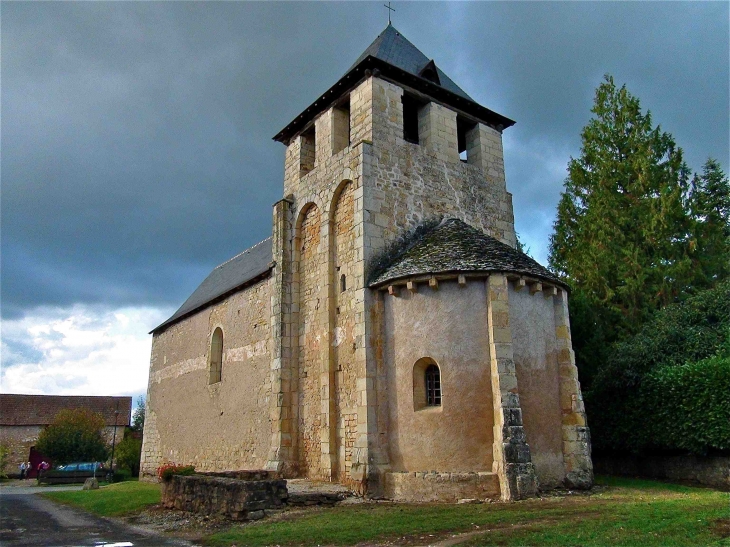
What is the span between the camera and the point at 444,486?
11547mm

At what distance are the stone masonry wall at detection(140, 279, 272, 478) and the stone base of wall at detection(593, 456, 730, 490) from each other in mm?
10155

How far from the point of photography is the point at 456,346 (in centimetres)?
Result: 1246

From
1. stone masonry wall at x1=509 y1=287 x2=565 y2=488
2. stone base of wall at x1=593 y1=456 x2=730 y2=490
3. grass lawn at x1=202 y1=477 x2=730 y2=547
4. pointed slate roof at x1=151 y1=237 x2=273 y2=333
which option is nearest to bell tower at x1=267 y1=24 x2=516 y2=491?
pointed slate roof at x1=151 y1=237 x2=273 y2=333

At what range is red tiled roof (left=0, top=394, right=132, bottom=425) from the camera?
37656 millimetres

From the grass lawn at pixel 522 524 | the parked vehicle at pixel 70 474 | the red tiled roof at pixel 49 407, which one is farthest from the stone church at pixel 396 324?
the red tiled roof at pixel 49 407

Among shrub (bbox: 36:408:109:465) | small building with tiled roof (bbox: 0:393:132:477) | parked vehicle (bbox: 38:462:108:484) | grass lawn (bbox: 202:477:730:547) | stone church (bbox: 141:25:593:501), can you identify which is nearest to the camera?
grass lawn (bbox: 202:477:730:547)

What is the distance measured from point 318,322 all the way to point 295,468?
3.91 metres

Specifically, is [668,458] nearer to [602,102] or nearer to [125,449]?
[602,102]

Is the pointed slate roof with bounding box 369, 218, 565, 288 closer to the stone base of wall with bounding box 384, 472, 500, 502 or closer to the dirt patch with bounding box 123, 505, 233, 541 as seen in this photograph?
the stone base of wall with bounding box 384, 472, 500, 502

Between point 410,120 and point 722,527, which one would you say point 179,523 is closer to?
point 722,527

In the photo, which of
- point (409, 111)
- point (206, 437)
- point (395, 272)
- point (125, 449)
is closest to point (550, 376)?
point (395, 272)

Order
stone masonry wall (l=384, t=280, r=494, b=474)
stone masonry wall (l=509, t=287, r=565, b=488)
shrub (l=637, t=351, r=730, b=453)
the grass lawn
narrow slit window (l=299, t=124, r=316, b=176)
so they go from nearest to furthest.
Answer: the grass lawn < stone masonry wall (l=384, t=280, r=494, b=474) < stone masonry wall (l=509, t=287, r=565, b=488) < shrub (l=637, t=351, r=730, b=453) < narrow slit window (l=299, t=124, r=316, b=176)

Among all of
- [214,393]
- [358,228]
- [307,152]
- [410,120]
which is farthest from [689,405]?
[214,393]

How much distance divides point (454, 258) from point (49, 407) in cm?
3699
